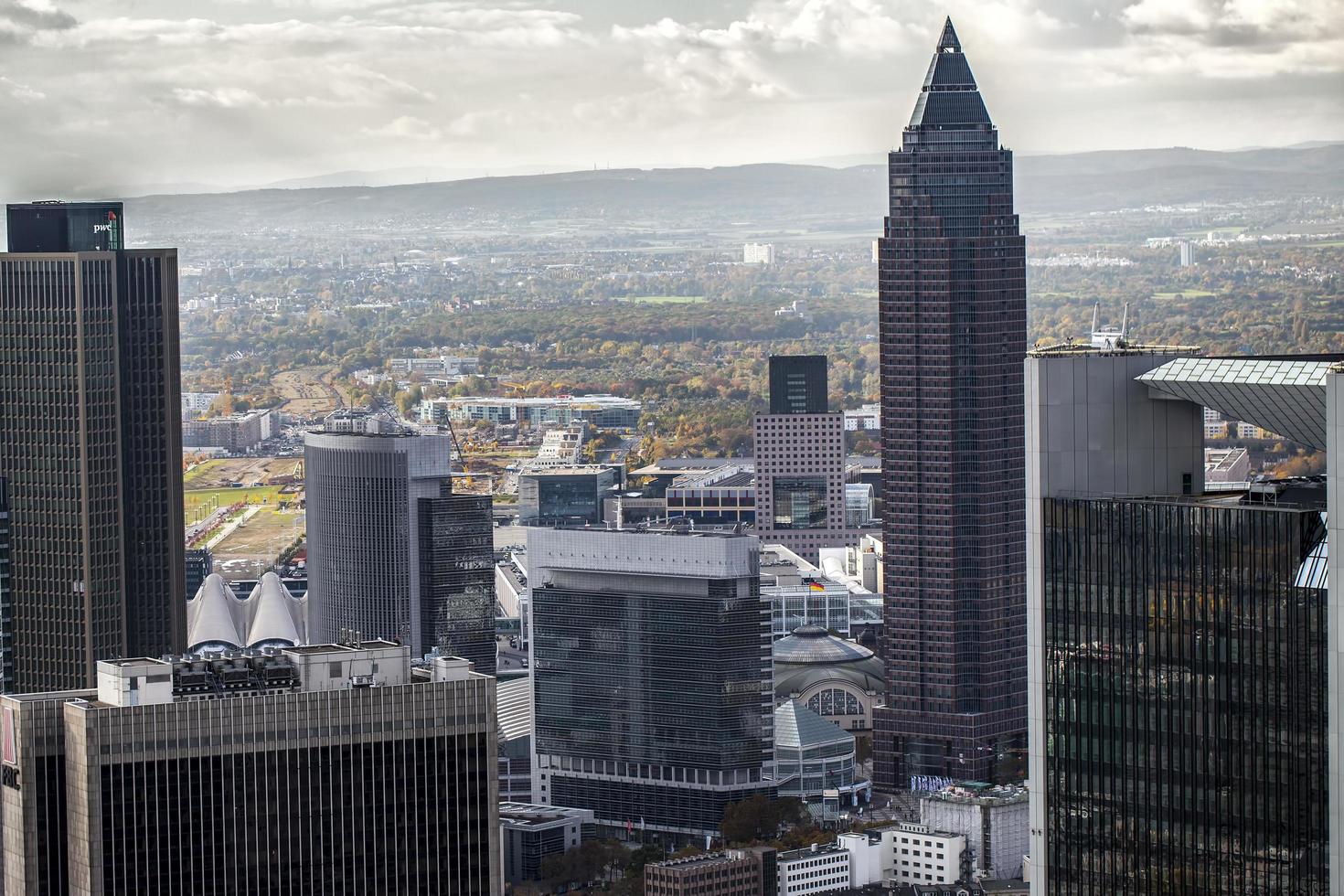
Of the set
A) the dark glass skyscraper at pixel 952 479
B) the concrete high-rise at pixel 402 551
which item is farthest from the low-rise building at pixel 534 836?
the concrete high-rise at pixel 402 551

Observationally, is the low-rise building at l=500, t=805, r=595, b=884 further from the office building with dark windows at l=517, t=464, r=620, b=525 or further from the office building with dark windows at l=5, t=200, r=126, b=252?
the office building with dark windows at l=517, t=464, r=620, b=525

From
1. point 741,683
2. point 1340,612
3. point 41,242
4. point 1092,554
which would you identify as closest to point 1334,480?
point 1340,612

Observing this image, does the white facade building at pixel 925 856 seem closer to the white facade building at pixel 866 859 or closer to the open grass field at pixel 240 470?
the white facade building at pixel 866 859

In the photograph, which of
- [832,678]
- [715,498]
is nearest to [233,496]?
[715,498]

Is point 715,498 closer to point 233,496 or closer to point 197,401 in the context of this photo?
point 233,496

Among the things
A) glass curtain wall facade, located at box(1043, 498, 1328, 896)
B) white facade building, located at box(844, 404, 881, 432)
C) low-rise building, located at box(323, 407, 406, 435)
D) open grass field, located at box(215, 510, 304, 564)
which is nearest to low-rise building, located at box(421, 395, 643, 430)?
white facade building, located at box(844, 404, 881, 432)

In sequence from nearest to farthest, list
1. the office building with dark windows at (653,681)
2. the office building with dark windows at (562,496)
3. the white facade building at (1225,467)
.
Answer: the white facade building at (1225,467) < the office building with dark windows at (653,681) < the office building with dark windows at (562,496)
